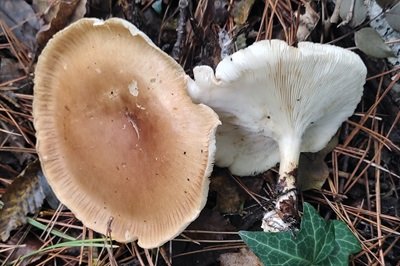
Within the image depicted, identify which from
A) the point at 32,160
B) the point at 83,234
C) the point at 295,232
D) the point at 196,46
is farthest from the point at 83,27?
the point at 295,232

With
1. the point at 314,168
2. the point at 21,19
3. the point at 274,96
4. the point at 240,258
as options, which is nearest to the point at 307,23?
the point at 274,96

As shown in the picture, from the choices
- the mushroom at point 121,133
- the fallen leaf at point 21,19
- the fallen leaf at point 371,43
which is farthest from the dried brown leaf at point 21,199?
the fallen leaf at point 371,43

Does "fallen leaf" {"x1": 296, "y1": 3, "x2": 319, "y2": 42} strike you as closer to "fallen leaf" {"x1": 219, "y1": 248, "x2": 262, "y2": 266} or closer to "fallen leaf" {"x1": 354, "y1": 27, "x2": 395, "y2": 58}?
"fallen leaf" {"x1": 354, "y1": 27, "x2": 395, "y2": 58}

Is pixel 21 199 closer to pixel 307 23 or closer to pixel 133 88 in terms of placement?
pixel 133 88

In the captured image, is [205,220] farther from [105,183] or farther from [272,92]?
[272,92]

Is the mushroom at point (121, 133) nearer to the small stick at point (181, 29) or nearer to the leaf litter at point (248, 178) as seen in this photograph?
the leaf litter at point (248, 178)

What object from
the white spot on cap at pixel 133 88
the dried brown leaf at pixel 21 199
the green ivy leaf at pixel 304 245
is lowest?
the dried brown leaf at pixel 21 199
